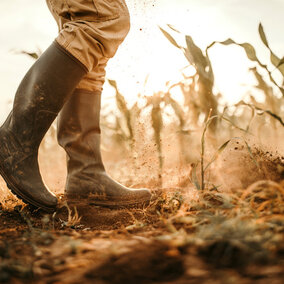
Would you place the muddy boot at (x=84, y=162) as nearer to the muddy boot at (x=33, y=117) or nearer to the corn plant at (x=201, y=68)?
the muddy boot at (x=33, y=117)

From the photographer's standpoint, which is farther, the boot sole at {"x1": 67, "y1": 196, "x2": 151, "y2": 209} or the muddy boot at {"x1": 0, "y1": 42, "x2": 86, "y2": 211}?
the boot sole at {"x1": 67, "y1": 196, "x2": 151, "y2": 209}

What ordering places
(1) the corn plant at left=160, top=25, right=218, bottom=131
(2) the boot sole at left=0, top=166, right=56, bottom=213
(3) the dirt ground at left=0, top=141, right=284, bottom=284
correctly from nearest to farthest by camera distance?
(3) the dirt ground at left=0, top=141, right=284, bottom=284
(2) the boot sole at left=0, top=166, right=56, bottom=213
(1) the corn plant at left=160, top=25, right=218, bottom=131

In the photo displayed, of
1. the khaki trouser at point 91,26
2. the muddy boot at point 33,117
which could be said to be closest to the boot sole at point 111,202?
the muddy boot at point 33,117

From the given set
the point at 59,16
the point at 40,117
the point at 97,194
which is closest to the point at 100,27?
the point at 59,16

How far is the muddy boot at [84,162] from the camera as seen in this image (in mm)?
1389

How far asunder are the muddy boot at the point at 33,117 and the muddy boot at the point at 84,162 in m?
0.20

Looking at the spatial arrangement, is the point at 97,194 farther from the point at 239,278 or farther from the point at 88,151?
the point at 239,278

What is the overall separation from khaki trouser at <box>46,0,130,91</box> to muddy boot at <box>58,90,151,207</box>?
0.24 metres

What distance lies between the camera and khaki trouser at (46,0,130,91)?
3.76 ft

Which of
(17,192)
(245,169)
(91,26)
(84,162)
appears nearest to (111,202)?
(84,162)

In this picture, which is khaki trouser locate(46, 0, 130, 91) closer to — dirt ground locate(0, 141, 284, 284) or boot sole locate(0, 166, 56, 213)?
boot sole locate(0, 166, 56, 213)

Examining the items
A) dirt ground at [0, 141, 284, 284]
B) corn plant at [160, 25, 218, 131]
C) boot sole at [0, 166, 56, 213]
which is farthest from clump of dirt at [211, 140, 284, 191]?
boot sole at [0, 166, 56, 213]

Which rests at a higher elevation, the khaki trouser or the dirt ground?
the khaki trouser

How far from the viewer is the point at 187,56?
1.67m
